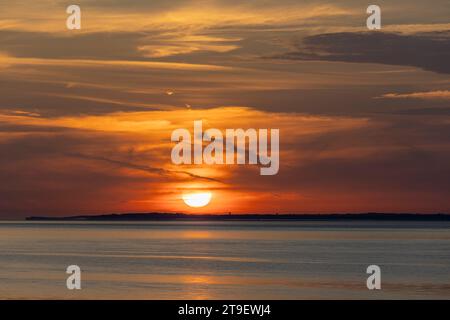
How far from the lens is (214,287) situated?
64.9 meters

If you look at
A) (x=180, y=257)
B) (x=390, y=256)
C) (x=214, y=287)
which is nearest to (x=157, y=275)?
(x=214, y=287)

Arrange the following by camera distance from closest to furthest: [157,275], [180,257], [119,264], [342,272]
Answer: [157,275] → [342,272] → [119,264] → [180,257]

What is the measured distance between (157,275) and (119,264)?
47.0ft

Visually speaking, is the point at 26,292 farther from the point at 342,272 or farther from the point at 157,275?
the point at 342,272

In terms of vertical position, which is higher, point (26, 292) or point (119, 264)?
point (119, 264)
